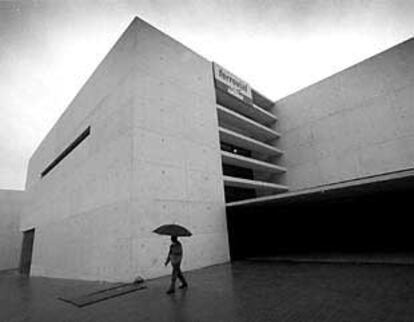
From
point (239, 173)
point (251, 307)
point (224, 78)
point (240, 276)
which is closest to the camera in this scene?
point (251, 307)

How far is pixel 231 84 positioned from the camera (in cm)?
1780

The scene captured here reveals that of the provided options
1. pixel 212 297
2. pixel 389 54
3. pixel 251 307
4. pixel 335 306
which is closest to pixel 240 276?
pixel 212 297

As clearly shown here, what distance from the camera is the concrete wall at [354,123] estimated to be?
50.7 feet

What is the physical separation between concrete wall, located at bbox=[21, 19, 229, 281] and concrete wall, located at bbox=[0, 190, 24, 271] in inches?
1027

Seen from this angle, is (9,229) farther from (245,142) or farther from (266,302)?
(266,302)

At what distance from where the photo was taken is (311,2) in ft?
40.3

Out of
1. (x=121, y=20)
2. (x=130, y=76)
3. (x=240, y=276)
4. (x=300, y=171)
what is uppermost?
(x=121, y=20)

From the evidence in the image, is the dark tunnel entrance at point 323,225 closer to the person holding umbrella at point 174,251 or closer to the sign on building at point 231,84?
the person holding umbrella at point 174,251

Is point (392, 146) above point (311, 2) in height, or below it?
below

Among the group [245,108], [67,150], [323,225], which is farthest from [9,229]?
[323,225]

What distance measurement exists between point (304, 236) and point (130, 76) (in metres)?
16.4

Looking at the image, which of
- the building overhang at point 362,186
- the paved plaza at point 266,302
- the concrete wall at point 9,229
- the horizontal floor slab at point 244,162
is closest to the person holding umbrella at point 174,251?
the paved plaza at point 266,302

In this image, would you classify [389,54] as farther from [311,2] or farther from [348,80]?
[311,2]

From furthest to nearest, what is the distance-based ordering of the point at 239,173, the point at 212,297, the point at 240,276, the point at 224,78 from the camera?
the point at 239,173 → the point at 224,78 → the point at 240,276 → the point at 212,297
